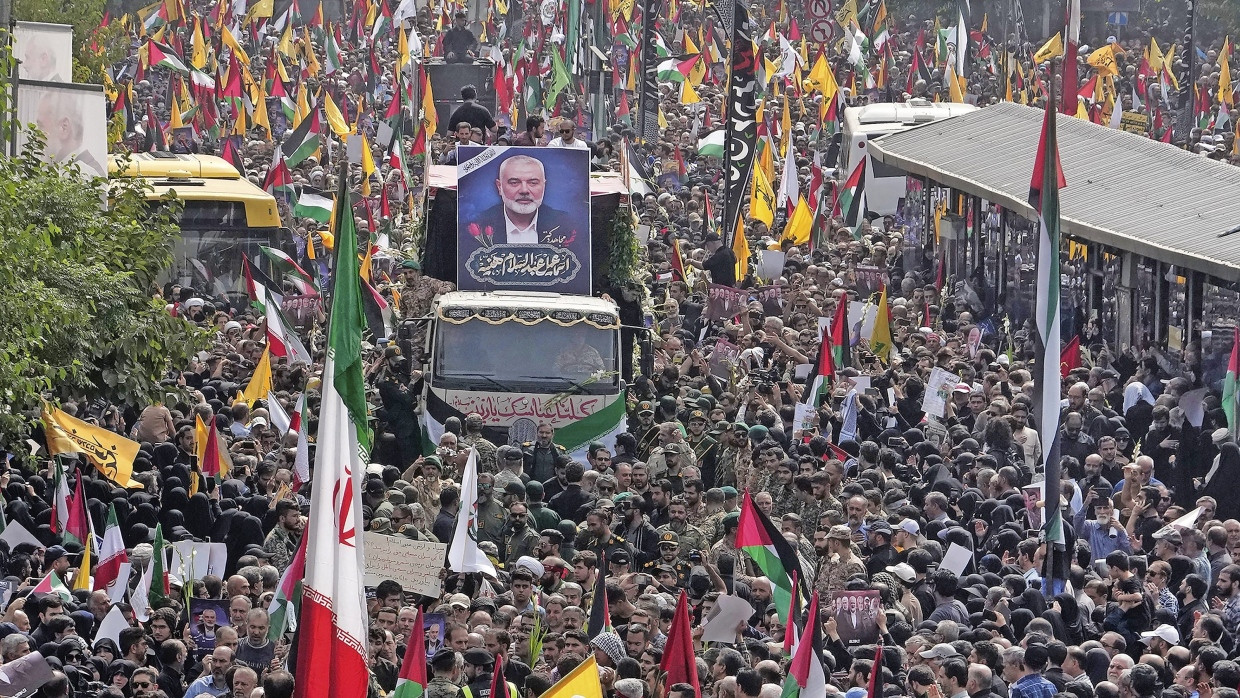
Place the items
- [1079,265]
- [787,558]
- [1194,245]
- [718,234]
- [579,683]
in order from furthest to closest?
[718,234], [1079,265], [1194,245], [787,558], [579,683]

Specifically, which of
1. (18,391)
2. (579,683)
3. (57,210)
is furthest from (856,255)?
(579,683)

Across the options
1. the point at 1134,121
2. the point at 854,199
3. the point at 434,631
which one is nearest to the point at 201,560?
the point at 434,631

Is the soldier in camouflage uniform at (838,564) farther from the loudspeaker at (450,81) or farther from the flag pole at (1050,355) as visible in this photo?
the loudspeaker at (450,81)

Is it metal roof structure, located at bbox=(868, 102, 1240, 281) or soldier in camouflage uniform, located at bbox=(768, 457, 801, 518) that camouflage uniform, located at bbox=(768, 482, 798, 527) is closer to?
soldier in camouflage uniform, located at bbox=(768, 457, 801, 518)

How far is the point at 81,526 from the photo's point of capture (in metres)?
15.0

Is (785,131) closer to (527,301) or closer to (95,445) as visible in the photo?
(527,301)

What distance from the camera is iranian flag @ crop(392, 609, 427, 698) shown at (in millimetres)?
10828

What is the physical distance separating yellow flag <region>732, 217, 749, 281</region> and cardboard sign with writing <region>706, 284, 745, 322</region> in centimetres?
272

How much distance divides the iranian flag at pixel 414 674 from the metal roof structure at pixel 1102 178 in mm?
10749

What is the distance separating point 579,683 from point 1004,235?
60.4 feet

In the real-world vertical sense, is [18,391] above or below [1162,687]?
above

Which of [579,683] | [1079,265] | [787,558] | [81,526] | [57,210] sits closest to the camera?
[579,683]

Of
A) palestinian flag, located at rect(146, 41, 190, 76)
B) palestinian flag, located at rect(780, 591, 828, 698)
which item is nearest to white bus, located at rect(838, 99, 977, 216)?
palestinian flag, located at rect(146, 41, 190, 76)

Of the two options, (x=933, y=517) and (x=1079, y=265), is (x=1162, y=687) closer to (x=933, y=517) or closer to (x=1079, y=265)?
(x=933, y=517)
